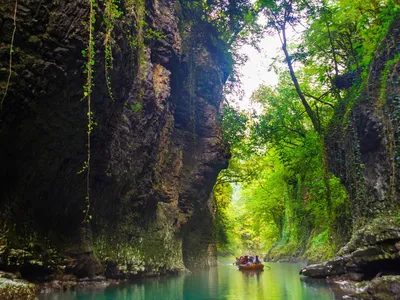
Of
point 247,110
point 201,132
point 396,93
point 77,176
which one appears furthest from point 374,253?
point 247,110

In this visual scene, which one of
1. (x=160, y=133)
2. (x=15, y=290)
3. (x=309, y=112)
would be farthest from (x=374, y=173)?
(x=15, y=290)

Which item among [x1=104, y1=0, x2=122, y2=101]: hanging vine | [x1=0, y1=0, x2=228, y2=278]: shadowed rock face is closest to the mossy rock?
[x1=0, y1=0, x2=228, y2=278]: shadowed rock face

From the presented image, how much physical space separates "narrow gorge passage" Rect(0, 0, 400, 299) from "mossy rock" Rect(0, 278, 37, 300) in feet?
0.11

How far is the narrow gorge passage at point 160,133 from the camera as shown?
8367 millimetres

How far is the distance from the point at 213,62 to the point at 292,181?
16163mm

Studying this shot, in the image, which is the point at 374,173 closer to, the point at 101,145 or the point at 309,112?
the point at 309,112

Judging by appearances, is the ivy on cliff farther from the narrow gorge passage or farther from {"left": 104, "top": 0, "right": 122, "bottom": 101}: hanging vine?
{"left": 104, "top": 0, "right": 122, "bottom": 101}: hanging vine

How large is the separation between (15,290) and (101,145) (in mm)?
5288

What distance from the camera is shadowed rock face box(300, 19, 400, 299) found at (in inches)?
409

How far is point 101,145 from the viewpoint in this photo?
36.9ft

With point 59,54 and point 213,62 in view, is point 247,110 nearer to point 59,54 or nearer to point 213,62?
point 213,62

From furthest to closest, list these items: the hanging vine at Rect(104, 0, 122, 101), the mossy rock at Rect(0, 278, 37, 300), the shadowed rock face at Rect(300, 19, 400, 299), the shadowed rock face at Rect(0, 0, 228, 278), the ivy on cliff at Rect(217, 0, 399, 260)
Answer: the ivy on cliff at Rect(217, 0, 399, 260)
the shadowed rock face at Rect(300, 19, 400, 299)
the hanging vine at Rect(104, 0, 122, 101)
the shadowed rock face at Rect(0, 0, 228, 278)
the mossy rock at Rect(0, 278, 37, 300)

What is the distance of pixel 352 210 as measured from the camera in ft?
45.9

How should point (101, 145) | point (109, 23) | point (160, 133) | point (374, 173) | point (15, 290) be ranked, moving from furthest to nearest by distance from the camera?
point (160, 133) < point (374, 173) < point (101, 145) < point (109, 23) < point (15, 290)
